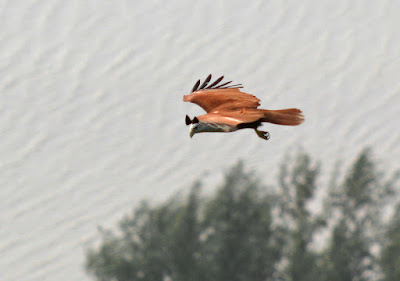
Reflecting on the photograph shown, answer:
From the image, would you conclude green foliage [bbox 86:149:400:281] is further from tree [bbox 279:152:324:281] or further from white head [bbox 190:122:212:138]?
white head [bbox 190:122:212:138]

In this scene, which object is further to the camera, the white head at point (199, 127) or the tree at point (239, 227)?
the tree at point (239, 227)

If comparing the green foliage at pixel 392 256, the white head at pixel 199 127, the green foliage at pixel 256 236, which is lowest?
the white head at pixel 199 127

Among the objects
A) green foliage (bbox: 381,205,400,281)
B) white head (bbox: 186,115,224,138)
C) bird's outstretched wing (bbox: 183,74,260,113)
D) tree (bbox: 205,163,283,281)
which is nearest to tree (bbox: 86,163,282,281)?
tree (bbox: 205,163,283,281)

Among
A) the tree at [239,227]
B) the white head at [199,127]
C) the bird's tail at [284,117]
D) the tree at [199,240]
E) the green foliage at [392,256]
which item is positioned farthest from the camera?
the tree at [239,227]

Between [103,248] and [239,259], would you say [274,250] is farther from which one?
[103,248]

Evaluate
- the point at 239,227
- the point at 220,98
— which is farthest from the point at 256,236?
the point at 220,98

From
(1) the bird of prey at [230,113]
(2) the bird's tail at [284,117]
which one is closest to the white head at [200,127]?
(1) the bird of prey at [230,113]

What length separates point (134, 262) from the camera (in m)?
54.2

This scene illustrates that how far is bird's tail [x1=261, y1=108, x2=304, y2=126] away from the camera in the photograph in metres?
10.3

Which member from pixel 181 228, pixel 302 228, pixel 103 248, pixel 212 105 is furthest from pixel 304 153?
pixel 212 105

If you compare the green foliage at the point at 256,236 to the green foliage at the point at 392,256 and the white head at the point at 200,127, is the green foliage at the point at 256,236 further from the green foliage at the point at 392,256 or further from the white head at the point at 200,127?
the white head at the point at 200,127

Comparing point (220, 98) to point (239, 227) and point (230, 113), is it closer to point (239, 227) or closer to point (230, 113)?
point (230, 113)

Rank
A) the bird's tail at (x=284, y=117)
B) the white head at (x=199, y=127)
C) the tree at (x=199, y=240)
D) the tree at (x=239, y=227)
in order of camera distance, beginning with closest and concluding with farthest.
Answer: the white head at (x=199, y=127) < the bird's tail at (x=284, y=117) < the tree at (x=199, y=240) < the tree at (x=239, y=227)

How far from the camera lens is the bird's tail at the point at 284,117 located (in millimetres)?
10344
